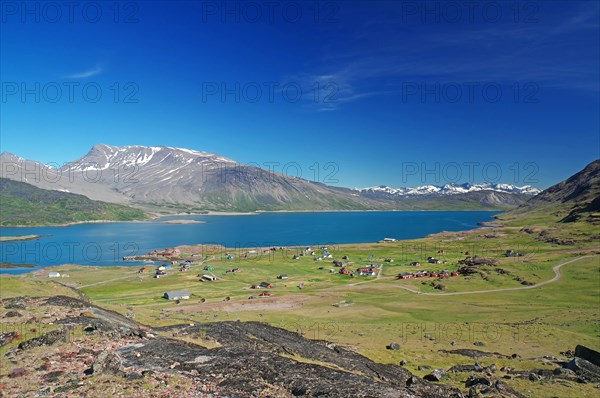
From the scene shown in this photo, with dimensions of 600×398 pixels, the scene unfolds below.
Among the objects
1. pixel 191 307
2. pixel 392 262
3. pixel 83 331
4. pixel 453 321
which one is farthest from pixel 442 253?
pixel 83 331

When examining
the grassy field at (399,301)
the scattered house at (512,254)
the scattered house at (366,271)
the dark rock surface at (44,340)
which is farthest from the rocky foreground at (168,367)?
the scattered house at (512,254)

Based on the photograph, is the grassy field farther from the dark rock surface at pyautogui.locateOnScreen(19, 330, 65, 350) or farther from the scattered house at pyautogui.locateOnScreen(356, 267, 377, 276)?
the dark rock surface at pyautogui.locateOnScreen(19, 330, 65, 350)

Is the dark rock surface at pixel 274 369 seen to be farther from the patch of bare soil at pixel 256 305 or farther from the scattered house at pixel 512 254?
the scattered house at pixel 512 254

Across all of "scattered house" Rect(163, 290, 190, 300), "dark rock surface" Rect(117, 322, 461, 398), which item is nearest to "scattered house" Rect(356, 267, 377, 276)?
"scattered house" Rect(163, 290, 190, 300)

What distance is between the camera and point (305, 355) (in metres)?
34.7

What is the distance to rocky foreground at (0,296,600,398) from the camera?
66.5ft

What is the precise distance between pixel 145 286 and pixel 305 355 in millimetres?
93175

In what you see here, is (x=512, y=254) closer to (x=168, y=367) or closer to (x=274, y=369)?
(x=274, y=369)

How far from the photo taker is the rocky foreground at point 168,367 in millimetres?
20266

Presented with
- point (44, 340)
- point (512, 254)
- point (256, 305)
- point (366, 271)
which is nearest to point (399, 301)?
point (256, 305)

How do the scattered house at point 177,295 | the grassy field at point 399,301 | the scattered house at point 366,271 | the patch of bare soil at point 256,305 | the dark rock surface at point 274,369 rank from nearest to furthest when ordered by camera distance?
the dark rock surface at point 274,369, the grassy field at point 399,301, the patch of bare soil at point 256,305, the scattered house at point 177,295, the scattered house at point 366,271

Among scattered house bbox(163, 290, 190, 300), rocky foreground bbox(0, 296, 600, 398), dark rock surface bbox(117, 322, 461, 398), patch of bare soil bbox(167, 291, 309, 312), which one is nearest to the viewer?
rocky foreground bbox(0, 296, 600, 398)

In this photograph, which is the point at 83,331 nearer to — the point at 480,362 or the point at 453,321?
the point at 480,362

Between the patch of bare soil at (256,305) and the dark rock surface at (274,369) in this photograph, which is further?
the patch of bare soil at (256,305)
